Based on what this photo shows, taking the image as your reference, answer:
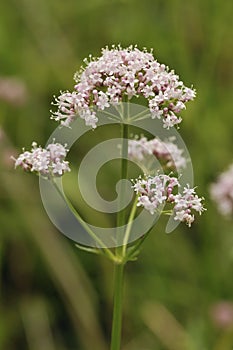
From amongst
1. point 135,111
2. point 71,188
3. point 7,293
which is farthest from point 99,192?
point 135,111

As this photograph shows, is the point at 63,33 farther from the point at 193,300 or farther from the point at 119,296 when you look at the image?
the point at 119,296

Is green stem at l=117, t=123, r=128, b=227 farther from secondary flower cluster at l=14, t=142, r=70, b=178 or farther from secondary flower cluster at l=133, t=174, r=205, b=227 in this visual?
secondary flower cluster at l=14, t=142, r=70, b=178

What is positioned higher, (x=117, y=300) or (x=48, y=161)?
(x=48, y=161)

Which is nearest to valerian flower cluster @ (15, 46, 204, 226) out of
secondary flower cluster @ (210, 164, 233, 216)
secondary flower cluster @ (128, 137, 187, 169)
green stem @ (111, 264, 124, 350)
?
green stem @ (111, 264, 124, 350)

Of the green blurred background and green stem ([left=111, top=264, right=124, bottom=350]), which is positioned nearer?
green stem ([left=111, top=264, right=124, bottom=350])

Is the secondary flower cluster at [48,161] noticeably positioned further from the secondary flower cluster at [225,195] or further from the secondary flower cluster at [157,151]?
the secondary flower cluster at [225,195]

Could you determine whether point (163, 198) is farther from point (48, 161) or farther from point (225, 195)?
point (225, 195)

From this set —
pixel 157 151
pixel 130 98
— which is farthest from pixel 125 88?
pixel 157 151
